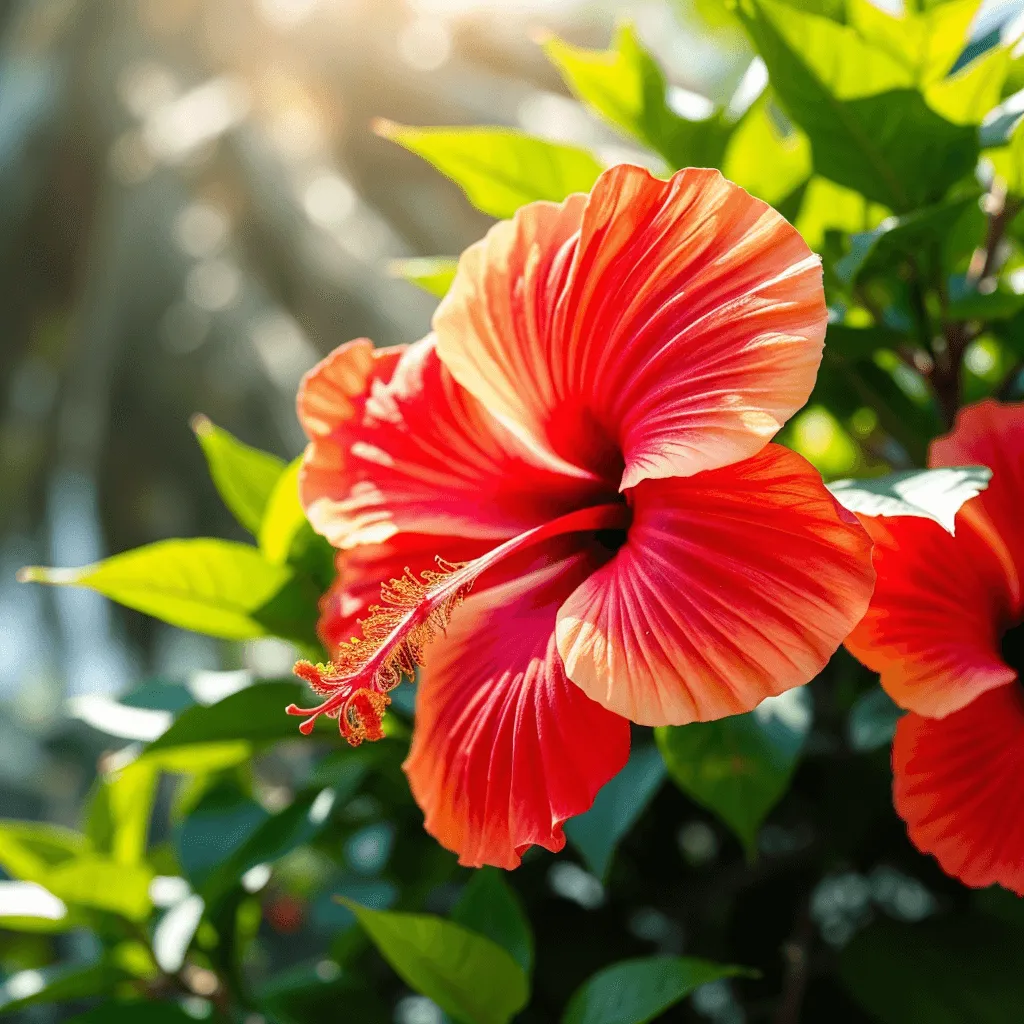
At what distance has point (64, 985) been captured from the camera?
0.84m

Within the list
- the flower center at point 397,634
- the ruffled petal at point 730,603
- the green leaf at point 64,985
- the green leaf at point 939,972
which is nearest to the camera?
the ruffled petal at point 730,603

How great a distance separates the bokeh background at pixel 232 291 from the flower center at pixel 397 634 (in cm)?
33

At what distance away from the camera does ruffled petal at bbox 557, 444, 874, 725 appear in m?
0.44

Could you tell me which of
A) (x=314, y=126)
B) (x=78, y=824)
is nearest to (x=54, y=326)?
(x=314, y=126)

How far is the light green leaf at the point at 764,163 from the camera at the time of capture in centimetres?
76

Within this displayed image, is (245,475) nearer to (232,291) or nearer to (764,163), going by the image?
(764,163)

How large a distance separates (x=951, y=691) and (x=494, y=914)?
392 mm

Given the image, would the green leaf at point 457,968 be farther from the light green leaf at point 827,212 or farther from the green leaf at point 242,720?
the light green leaf at point 827,212

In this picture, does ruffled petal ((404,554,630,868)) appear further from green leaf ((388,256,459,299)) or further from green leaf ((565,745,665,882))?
green leaf ((388,256,459,299))

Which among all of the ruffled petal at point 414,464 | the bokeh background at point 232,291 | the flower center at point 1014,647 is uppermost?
the ruffled petal at point 414,464

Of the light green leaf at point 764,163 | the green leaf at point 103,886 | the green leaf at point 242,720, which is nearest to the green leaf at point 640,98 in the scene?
the light green leaf at point 764,163

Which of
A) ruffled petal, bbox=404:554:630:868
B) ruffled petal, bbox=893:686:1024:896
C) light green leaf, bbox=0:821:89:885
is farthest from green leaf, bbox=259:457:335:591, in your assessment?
ruffled petal, bbox=893:686:1024:896

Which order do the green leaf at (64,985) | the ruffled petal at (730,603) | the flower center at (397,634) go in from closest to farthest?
the ruffled petal at (730,603)
the flower center at (397,634)
the green leaf at (64,985)

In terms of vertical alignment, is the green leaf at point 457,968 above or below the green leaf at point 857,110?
below
